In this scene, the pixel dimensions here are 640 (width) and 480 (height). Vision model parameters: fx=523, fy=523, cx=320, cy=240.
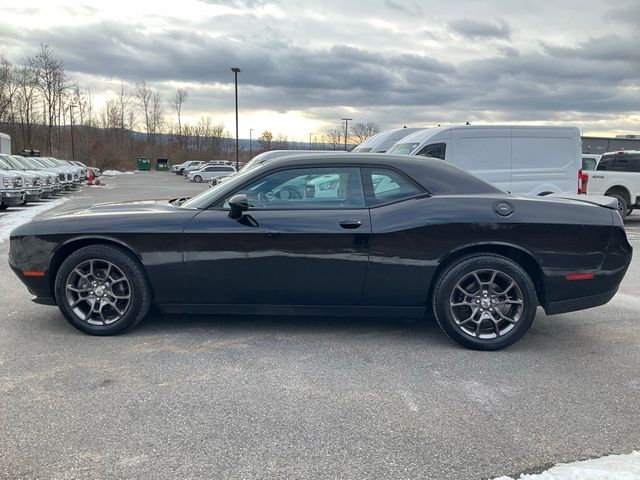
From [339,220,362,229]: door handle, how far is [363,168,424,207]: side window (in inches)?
7.9

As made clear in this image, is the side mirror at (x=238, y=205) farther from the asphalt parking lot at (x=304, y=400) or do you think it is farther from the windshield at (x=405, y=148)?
the windshield at (x=405, y=148)

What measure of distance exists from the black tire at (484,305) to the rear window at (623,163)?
38.4 ft

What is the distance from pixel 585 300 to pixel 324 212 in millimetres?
2173

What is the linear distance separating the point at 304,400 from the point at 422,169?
2.10m

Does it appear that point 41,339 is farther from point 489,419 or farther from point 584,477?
point 584,477

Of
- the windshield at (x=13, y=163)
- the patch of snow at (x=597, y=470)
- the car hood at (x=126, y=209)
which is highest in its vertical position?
the windshield at (x=13, y=163)

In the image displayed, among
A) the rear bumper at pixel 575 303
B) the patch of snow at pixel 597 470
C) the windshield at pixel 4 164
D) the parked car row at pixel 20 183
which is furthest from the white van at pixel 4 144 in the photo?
the patch of snow at pixel 597 470

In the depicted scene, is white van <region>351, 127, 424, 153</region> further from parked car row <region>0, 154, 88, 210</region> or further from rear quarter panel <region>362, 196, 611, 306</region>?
rear quarter panel <region>362, 196, 611, 306</region>

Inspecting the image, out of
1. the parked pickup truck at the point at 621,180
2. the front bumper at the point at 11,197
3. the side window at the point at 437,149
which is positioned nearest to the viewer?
the side window at the point at 437,149

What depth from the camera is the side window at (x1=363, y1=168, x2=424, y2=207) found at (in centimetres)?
413

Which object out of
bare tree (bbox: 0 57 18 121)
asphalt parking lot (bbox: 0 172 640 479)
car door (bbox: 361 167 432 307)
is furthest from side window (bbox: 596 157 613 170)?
bare tree (bbox: 0 57 18 121)

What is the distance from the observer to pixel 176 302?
4.19m

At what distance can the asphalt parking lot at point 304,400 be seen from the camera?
2537 mm

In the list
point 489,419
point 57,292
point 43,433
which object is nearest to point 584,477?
point 489,419
